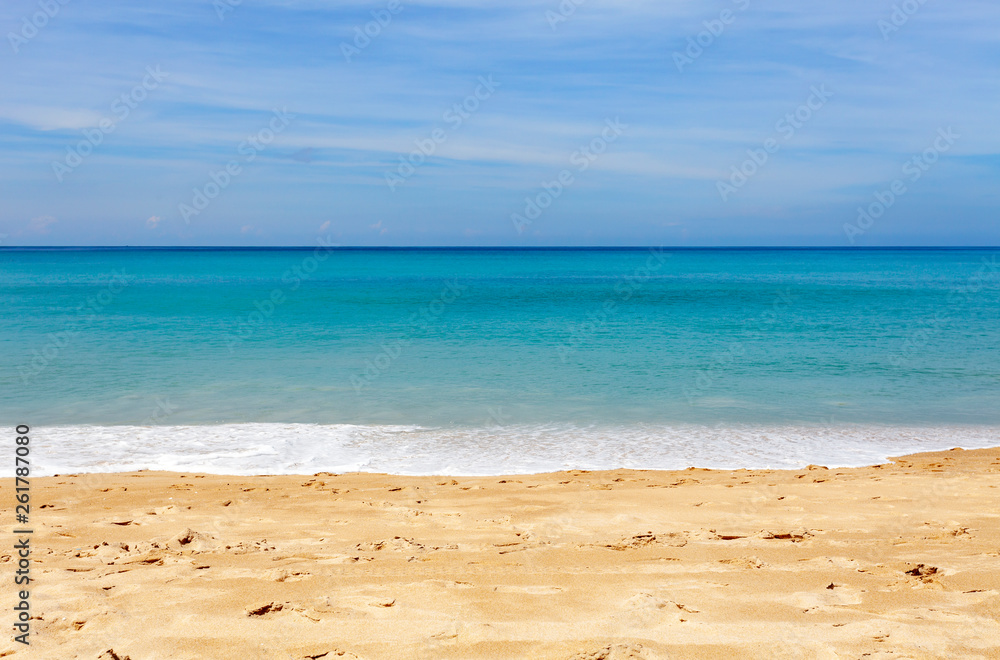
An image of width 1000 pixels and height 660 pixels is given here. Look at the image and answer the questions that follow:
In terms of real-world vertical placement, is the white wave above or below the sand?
above

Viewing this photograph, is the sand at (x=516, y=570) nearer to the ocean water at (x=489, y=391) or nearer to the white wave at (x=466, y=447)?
the white wave at (x=466, y=447)

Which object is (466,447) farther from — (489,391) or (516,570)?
(516,570)

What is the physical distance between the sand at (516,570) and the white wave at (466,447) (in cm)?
150

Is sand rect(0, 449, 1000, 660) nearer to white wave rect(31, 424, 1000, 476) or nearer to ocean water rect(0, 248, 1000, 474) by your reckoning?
white wave rect(31, 424, 1000, 476)

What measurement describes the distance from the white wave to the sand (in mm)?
1498

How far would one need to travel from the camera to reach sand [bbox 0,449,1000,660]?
400 centimetres

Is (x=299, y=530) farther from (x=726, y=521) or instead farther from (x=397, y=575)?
(x=726, y=521)

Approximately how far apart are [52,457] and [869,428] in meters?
13.1

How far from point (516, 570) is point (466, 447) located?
5.48m

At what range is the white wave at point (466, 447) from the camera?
9555 millimetres

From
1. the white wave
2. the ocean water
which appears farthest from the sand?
the ocean water

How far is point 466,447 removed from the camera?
1055 cm

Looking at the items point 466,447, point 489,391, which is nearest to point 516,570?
point 466,447

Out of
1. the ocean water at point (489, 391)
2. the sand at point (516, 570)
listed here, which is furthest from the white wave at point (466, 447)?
the sand at point (516, 570)
